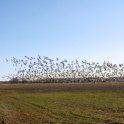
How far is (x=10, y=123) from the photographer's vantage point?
82.5ft

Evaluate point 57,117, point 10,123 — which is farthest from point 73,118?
point 10,123

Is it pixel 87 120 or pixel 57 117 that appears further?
pixel 57 117

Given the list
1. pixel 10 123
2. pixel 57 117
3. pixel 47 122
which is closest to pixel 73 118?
pixel 57 117

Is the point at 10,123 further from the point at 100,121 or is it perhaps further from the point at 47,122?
the point at 100,121

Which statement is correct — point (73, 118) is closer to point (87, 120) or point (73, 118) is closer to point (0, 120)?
point (87, 120)

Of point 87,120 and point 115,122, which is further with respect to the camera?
point 87,120

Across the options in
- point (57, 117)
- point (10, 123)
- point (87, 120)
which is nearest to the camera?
point (10, 123)

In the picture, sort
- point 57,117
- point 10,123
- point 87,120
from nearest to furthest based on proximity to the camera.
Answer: point 10,123
point 87,120
point 57,117

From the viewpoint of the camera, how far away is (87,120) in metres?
27.2

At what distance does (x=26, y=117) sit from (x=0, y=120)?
4105 mm

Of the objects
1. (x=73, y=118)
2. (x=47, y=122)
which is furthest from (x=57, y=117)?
(x=47, y=122)

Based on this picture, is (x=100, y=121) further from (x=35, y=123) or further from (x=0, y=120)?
(x=0, y=120)

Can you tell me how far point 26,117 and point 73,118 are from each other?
390 centimetres

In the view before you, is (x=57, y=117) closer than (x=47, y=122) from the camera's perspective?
No
